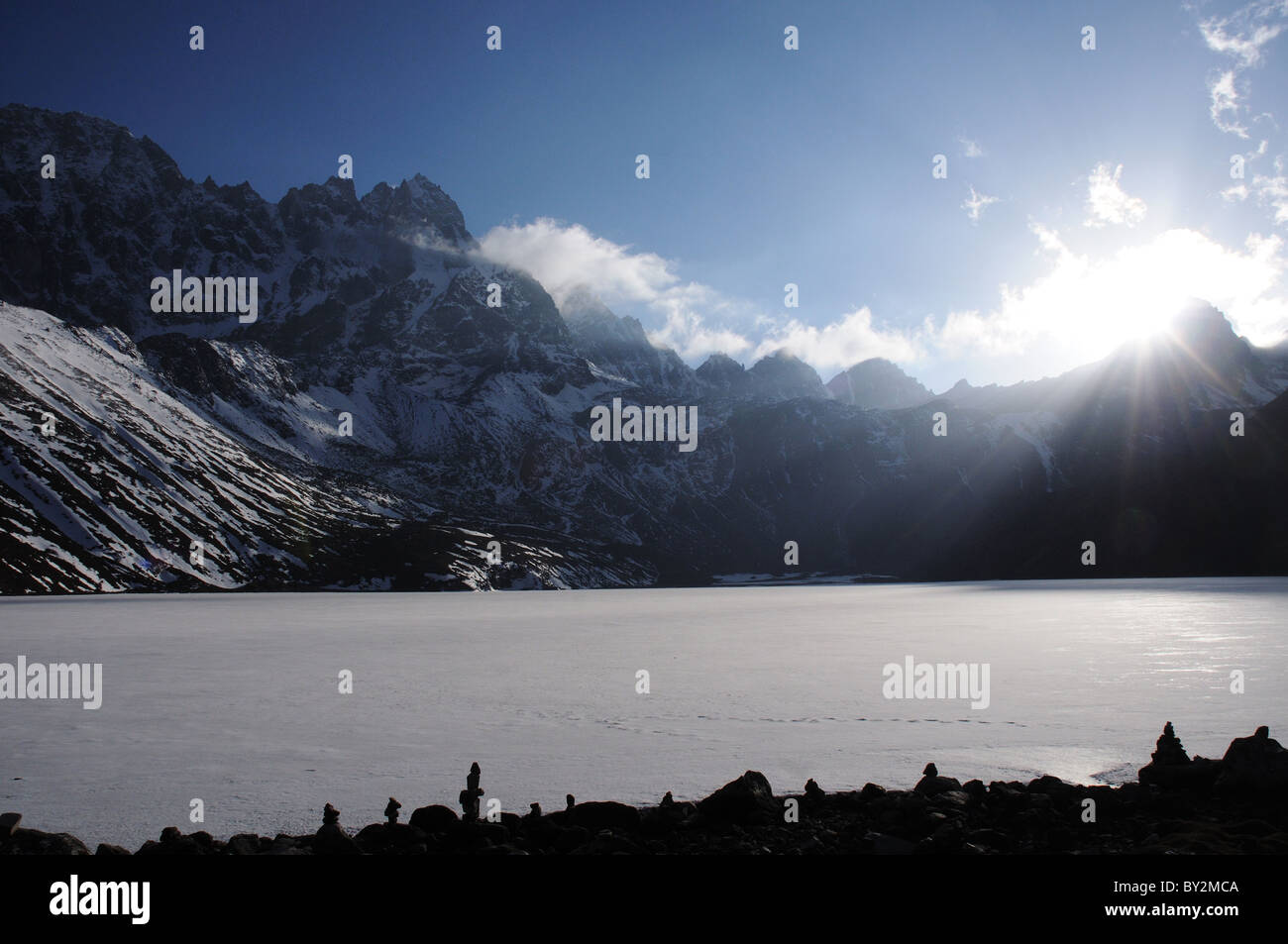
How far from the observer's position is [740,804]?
1438cm

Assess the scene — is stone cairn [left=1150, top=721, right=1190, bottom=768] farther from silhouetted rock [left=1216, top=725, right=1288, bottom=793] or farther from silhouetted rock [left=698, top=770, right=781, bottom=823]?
silhouetted rock [left=698, top=770, right=781, bottom=823]

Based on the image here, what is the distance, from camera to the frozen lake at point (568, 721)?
54.6 ft

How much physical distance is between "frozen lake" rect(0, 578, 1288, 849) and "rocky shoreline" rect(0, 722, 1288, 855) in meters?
1.18

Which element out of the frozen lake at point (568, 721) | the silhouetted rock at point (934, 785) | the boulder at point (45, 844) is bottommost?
the frozen lake at point (568, 721)

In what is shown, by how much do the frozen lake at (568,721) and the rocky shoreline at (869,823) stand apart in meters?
1.18

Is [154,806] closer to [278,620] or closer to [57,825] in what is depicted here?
[57,825]

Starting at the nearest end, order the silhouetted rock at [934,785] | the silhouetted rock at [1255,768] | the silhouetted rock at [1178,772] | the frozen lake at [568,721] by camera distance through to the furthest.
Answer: the silhouetted rock at [934,785], the silhouetted rock at [1255,768], the silhouetted rock at [1178,772], the frozen lake at [568,721]

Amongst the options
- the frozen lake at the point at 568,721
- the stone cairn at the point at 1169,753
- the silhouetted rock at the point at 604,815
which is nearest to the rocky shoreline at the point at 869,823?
the silhouetted rock at the point at 604,815

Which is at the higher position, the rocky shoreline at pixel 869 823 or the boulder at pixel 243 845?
the boulder at pixel 243 845

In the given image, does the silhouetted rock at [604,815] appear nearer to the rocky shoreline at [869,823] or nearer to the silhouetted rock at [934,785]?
the rocky shoreline at [869,823]

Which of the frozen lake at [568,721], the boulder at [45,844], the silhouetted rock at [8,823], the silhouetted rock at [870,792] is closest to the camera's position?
the boulder at [45,844]

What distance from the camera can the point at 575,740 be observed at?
21.1m

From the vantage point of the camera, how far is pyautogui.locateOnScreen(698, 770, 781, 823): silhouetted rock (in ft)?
46.8
